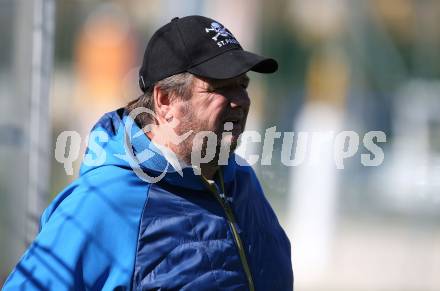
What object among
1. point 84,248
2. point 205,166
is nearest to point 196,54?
point 205,166

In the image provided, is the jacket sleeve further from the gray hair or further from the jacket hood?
the gray hair

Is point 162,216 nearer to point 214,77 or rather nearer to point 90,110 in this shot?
point 214,77

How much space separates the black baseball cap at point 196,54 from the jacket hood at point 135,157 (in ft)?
0.54

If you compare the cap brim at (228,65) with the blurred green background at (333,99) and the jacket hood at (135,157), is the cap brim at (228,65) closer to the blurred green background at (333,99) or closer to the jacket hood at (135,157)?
the jacket hood at (135,157)

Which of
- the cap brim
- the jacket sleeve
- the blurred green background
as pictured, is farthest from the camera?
the blurred green background

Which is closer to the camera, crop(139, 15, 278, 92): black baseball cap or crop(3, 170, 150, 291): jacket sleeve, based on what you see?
crop(3, 170, 150, 291): jacket sleeve

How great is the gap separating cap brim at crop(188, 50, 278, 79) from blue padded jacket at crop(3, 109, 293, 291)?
251 millimetres

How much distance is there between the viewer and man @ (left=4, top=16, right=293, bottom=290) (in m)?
2.12

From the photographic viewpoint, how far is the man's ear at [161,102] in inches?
91.7

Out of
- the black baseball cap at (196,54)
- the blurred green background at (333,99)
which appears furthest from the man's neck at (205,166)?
the blurred green background at (333,99)

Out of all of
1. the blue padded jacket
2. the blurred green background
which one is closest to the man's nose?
the blue padded jacket

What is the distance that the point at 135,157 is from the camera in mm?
2283

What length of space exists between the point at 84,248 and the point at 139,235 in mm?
149

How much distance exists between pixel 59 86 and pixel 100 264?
7.88 meters
